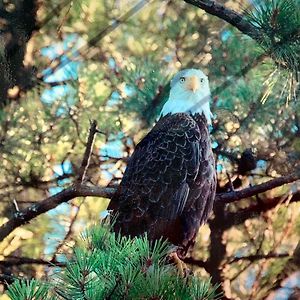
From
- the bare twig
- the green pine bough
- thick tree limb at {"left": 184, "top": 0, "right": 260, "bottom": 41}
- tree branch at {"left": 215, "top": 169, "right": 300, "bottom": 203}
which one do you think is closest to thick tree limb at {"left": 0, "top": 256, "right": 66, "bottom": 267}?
the bare twig

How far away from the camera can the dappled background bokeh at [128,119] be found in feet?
10.0

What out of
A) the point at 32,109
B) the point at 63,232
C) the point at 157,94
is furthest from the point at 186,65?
the point at 63,232

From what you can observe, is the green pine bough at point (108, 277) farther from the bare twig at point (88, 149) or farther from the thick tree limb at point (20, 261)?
the thick tree limb at point (20, 261)

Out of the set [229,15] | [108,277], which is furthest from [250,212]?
[108,277]

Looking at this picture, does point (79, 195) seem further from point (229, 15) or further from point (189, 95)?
point (229, 15)

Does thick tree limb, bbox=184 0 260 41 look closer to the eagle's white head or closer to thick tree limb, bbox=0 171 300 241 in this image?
the eagle's white head

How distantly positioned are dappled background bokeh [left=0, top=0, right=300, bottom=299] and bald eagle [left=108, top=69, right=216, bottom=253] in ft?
1.21

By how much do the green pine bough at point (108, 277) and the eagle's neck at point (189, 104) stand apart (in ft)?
3.87

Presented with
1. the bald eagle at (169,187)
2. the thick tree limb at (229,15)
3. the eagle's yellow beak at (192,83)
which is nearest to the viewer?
the thick tree limb at (229,15)

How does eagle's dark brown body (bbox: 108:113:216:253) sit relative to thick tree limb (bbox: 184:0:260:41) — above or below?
below

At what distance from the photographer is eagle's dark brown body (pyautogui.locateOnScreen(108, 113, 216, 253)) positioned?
256cm

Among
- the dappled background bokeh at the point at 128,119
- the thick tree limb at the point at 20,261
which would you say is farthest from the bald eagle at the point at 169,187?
the thick tree limb at the point at 20,261

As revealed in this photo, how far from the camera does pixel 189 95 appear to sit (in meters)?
2.86

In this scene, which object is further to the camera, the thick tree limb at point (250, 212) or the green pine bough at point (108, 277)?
the thick tree limb at point (250, 212)
